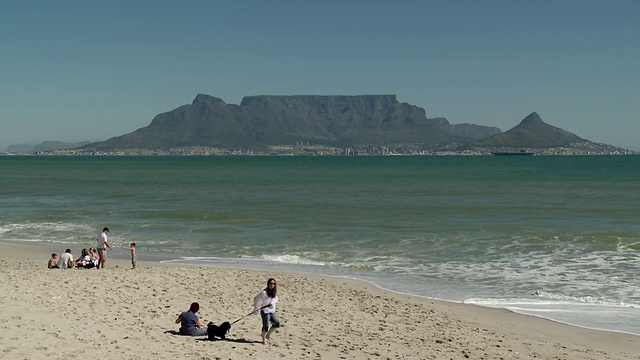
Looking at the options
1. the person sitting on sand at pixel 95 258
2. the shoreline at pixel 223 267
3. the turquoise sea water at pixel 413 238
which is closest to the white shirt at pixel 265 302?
the shoreline at pixel 223 267

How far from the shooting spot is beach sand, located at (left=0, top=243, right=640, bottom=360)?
11867 millimetres

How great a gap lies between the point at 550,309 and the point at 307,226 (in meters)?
20.3

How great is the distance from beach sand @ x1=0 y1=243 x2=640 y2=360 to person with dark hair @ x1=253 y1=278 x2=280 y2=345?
0.81 ft

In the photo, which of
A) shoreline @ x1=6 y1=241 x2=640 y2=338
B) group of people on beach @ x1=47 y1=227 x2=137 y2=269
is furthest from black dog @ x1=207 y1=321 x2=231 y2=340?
group of people on beach @ x1=47 y1=227 x2=137 y2=269

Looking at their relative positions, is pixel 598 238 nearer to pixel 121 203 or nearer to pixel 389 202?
pixel 389 202

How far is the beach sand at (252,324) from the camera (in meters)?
11.9

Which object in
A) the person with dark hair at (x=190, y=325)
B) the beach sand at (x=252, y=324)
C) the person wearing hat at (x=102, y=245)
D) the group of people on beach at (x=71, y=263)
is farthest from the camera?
the person wearing hat at (x=102, y=245)

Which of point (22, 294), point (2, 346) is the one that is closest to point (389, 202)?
point (22, 294)

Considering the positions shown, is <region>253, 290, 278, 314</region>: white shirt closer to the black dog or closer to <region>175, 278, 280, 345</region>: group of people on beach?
<region>175, 278, 280, 345</region>: group of people on beach

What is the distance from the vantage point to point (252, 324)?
1406 cm

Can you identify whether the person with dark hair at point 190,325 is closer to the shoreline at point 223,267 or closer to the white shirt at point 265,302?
the white shirt at point 265,302

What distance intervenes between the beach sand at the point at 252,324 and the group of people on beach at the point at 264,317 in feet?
0.78

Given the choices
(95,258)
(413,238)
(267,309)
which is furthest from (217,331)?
(413,238)

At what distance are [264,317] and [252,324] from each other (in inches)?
60.9
